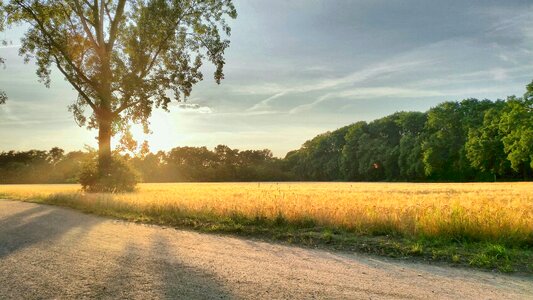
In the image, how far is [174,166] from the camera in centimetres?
8956

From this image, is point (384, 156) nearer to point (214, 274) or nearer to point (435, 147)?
point (435, 147)

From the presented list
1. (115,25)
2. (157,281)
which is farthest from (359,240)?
(115,25)

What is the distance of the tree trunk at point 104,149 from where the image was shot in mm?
30578

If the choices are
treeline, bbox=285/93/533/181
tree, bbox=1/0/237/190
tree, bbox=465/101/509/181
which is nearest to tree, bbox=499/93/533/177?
treeline, bbox=285/93/533/181

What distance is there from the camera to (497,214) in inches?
435

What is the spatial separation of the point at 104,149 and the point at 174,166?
5936 cm

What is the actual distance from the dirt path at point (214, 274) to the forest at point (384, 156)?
52.4 metres

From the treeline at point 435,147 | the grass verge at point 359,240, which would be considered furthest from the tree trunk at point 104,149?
the treeline at point 435,147

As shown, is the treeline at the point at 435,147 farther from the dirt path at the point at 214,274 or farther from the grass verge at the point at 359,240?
the dirt path at the point at 214,274

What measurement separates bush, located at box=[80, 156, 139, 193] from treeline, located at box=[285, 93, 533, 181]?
4834cm

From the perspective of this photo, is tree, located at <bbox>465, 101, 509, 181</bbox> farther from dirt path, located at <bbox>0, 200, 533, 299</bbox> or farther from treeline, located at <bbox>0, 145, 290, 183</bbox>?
dirt path, located at <bbox>0, 200, 533, 299</bbox>

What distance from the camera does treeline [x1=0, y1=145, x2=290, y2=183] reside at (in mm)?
81750

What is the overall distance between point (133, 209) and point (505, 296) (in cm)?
1416

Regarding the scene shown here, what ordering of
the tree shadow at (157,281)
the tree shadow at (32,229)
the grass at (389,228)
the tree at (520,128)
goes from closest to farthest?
the tree shadow at (157,281) → the grass at (389,228) → the tree shadow at (32,229) → the tree at (520,128)
